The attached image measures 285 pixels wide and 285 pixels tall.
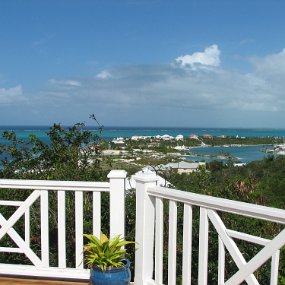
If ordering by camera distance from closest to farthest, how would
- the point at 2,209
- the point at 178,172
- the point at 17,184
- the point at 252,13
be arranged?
1. the point at 17,184
2. the point at 2,209
3. the point at 178,172
4. the point at 252,13

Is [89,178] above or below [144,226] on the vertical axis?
above

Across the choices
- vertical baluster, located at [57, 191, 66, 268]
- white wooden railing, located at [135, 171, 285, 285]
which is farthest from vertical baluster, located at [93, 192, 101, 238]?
white wooden railing, located at [135, 171, 285, 285]

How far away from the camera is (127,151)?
6.73 m

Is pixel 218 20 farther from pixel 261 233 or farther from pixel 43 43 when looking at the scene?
pixel 261 233

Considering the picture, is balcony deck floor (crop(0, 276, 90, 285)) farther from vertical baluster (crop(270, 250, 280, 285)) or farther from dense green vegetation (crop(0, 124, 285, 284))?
vertical baluster (crop(270, 250, 280, 285))

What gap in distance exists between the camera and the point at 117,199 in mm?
3760

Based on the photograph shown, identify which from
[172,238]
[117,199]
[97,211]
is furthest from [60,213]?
[172,238]

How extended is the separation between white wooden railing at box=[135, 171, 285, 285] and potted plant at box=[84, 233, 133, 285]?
0.26 meters

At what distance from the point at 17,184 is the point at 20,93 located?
2323 cm

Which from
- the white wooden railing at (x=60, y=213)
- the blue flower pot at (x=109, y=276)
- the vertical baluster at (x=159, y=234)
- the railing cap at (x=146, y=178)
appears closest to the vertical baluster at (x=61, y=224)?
the white wooden railing at (x=60, y=213)

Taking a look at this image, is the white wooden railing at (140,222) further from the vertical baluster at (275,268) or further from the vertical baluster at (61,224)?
the vertical baluster at (275,268)

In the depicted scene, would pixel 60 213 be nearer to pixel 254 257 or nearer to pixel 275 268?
pixel 254 257

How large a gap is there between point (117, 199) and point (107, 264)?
0.62 metres

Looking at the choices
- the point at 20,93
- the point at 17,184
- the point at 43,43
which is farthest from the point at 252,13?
the point at 20,93
